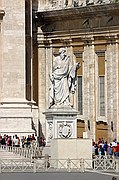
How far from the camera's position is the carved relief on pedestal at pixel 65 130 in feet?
165

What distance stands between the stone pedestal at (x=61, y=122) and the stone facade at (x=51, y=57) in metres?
11.1

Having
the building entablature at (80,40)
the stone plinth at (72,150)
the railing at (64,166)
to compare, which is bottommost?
the railing at (64,166)

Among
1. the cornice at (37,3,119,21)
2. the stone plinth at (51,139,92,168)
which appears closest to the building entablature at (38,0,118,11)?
the cornice at (37,3,119,21)

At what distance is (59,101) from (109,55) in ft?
59.9

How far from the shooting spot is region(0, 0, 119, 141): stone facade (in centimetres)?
6375

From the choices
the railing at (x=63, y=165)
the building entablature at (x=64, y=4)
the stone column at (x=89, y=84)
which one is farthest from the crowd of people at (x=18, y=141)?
the building entablature at (x=64, y=4)

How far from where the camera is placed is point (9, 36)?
63.8m

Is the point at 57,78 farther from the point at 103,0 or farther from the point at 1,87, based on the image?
the point at 103,0

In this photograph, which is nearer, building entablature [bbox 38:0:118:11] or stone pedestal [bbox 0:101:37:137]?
stone pedestal [bbox 0:101:37:137]

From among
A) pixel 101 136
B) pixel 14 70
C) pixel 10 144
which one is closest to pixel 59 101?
pixel 10 144

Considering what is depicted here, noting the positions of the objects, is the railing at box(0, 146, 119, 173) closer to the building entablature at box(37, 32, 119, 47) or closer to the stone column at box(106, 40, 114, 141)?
the stone column at box(106, 40, 114, 141)

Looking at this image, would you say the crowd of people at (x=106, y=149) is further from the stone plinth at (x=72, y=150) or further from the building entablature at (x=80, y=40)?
the building entablature at (x=80, y=40)

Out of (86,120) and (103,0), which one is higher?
(103,0)

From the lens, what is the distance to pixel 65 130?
50531 mm
